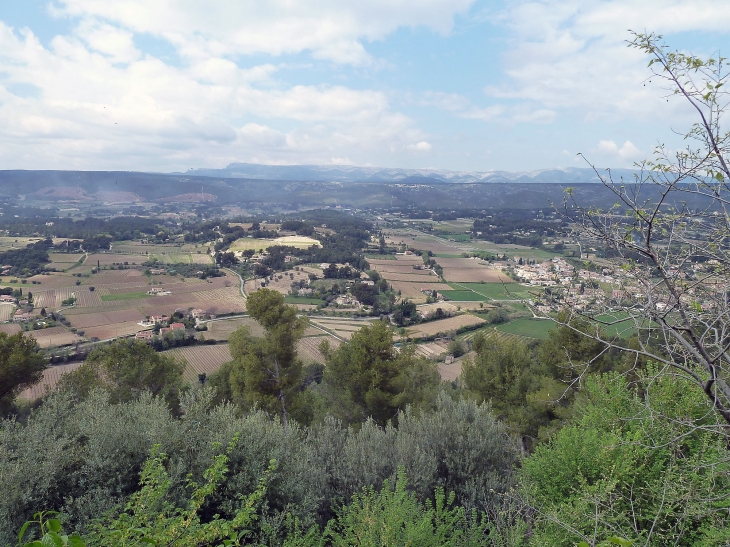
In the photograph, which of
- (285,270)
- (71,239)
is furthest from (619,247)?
(71,239)

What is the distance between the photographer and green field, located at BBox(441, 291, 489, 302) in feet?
123

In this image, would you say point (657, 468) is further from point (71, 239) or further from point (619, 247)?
point (71, 239)

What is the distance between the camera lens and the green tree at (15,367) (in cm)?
1105

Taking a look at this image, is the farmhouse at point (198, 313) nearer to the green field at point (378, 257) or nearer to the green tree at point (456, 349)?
the green tree at point (456, 349)

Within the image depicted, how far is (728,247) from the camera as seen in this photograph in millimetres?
3965

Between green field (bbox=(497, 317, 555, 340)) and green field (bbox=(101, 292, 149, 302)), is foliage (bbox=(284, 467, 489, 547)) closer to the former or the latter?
green field (bbox=(497, 317, 555, 340))

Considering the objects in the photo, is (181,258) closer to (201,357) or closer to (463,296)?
(201,357)

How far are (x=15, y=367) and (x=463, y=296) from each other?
33.7m

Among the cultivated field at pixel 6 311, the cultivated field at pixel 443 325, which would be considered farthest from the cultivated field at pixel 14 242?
the cultivated field at pixel 443 325

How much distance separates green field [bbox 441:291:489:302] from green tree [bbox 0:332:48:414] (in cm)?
3160

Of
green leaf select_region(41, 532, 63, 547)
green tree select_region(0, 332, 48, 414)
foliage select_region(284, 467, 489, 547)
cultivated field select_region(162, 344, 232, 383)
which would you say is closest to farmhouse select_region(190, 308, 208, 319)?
cultivated field select_region(162, 344, 232, 383)

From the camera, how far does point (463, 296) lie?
38.5 m

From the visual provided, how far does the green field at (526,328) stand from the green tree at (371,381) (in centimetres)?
1791

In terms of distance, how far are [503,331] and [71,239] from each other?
191ft
